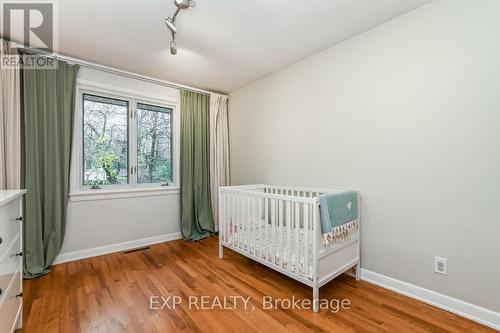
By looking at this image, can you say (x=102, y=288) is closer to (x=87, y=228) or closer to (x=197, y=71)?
(x=87, y=228)

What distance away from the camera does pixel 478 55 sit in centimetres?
154

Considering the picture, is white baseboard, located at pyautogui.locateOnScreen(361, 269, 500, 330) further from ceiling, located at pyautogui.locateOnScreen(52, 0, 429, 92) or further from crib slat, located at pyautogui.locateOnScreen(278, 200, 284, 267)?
ceiling, located at pyautogui.locateOnScreen(52, 0, 429, 92)

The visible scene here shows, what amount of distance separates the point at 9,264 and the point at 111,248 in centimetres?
168

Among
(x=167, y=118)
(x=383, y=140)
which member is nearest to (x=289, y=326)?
(x=383, y=140)

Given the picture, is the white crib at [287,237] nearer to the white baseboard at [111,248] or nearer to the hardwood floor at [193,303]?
the hardwood floor at [193,303]

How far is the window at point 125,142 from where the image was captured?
278cm

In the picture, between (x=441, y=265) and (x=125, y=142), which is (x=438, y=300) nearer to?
(x=441, y=265)

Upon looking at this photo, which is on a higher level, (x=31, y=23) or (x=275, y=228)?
(x=31, y=23)

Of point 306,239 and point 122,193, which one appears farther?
A: point 122,193

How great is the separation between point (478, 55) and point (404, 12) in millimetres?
651

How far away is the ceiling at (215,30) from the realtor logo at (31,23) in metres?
0.08

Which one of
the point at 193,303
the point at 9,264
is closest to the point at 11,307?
the point at 9,264

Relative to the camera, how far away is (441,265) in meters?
1.70

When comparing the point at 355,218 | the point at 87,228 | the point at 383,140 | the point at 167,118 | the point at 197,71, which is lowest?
the point at 87,228
